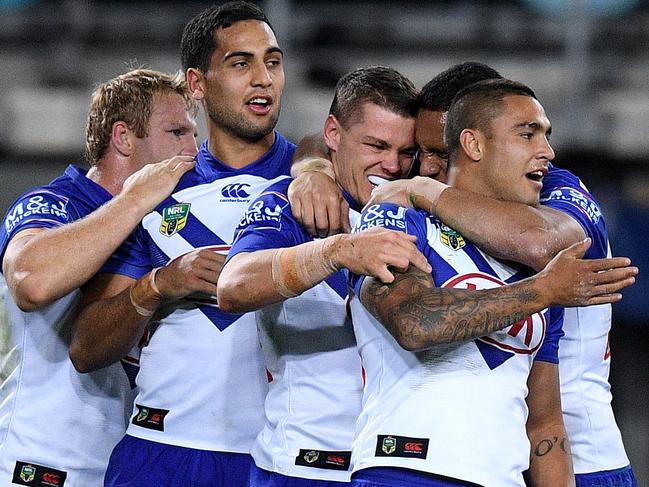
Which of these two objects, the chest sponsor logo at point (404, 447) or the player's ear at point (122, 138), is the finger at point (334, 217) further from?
the player's ear at point (122, 138)

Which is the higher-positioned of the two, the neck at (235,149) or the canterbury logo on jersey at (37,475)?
the neck at (235,149)

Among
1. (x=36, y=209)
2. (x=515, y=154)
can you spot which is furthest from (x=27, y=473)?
(x=515, y=154)

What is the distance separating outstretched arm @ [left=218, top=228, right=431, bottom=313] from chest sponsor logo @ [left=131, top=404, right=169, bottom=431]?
0.75 metres

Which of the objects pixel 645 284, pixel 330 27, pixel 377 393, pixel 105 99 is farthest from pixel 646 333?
pixel 377 393

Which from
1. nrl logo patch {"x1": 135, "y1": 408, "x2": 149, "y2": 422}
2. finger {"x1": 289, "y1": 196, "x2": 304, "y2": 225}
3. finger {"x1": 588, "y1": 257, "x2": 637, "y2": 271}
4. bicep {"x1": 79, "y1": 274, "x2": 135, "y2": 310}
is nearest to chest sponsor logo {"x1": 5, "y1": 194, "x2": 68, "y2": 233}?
bicep {"x1": 79, "y1": 274, "x2": 135, "y2": 310}

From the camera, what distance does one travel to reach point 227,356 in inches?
146

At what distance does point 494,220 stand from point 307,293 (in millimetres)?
670

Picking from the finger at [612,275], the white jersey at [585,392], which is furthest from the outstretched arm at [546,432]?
the finger at [612,275]

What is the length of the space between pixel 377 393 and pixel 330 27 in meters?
9.76

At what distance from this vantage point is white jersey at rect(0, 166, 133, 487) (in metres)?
A: 3.91

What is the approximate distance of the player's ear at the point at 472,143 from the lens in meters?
3.34

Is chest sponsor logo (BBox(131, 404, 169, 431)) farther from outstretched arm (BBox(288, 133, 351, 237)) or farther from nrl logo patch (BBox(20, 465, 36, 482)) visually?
outstretched arm (BBox(288, 133, 351, 237))

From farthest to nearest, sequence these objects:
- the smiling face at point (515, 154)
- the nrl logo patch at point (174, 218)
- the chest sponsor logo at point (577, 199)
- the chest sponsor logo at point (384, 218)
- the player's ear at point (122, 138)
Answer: the player's ear at point (122, 138) → the nrl logo patch at point (174, 218) → the chest sponsor logo at point (577, 199) → the smiling face at point (515, 154) → the chest sponsor logo at point (384, 218)

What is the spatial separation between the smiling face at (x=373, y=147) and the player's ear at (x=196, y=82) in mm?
651
